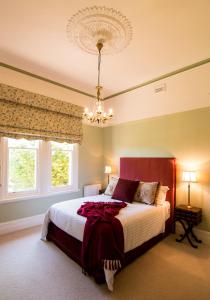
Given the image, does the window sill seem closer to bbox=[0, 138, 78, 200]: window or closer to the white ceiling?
bbox=[0, 138, 78, 200]: window

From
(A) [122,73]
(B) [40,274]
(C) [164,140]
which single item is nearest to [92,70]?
(A) [122,73]

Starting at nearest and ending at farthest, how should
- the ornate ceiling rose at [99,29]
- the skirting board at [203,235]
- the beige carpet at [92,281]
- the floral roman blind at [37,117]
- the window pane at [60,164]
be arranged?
the beige carpet at [92,281] < the ornate ceiling rose at [99,29] < the skirting board at [203,235] < the floral roman blind at [37,117] < the window pane at [60,164]

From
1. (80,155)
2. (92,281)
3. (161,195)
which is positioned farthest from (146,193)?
(80,155)

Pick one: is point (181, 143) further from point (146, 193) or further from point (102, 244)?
point (102, 244)

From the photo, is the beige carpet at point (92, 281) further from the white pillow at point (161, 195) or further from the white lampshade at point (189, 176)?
the white lampshade at point (189, 176)

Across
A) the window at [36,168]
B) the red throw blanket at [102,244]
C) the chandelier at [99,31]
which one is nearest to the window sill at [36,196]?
the window at [36,168]

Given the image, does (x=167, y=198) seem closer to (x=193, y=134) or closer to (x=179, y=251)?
(x=179, y=251)

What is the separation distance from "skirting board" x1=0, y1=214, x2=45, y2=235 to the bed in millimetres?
723

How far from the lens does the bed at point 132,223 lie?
7.80 feet

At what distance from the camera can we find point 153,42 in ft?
8.64

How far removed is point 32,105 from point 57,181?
5.87 feet

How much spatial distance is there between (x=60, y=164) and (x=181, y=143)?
2.74 m

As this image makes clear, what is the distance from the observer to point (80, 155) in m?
4.55

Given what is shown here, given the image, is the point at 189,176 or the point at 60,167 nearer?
the point at 189,176
